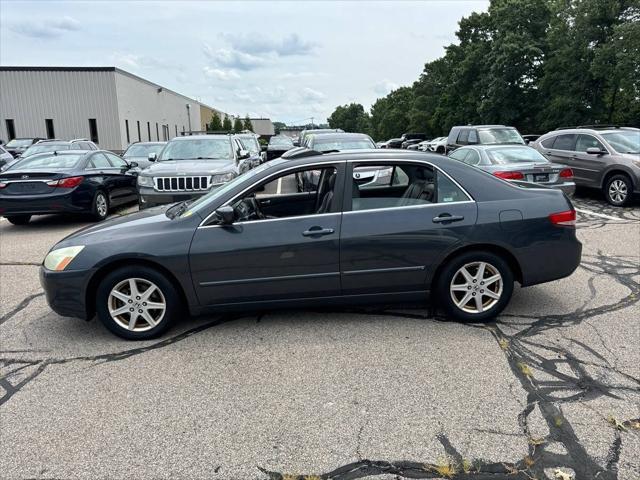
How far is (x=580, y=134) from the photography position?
11.9 m

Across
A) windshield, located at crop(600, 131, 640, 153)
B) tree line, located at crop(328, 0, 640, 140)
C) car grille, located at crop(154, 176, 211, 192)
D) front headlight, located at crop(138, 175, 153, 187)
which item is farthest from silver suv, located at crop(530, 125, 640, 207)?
tree line, located at crop(328, 0, 640, 140)

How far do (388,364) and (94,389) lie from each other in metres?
2.14

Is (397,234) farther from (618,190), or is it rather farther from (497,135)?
(497,135)

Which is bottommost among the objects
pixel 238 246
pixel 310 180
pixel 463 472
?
pixel 463 472

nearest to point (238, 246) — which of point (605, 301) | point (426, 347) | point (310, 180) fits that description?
point (310, 180)

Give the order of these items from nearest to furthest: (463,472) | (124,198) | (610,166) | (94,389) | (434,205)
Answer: (463,472) → (94,389) → (434,205) → (610,166) → (124,198)

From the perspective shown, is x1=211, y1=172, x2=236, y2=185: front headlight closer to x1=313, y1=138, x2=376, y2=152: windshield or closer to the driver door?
x1=313, y1=138, x2=376, y2=152: windshield

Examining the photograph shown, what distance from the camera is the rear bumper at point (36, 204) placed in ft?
31.4

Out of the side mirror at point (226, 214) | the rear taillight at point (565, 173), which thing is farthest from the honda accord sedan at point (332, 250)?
the rear taillight at point (565, 173)

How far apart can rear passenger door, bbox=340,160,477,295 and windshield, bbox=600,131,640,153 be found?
8.51m

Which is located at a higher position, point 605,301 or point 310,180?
point 310,180

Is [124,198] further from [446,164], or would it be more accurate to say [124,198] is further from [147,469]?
[147,469]

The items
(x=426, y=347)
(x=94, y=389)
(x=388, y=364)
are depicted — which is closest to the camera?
(x=94, y=389)

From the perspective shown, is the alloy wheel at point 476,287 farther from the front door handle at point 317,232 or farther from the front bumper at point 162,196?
the front bumper at point 162,196
